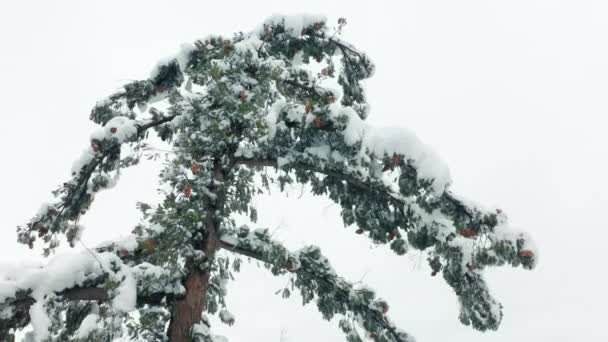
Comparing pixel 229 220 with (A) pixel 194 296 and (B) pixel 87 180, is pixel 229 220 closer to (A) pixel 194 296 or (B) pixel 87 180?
(A) pixel 194 296

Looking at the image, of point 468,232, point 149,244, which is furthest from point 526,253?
point 149,244

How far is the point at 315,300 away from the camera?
288 inches

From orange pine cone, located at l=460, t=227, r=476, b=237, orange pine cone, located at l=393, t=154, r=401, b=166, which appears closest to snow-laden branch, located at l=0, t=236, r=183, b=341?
orange pine cone, located at l=393, t=154, r=401, b=166

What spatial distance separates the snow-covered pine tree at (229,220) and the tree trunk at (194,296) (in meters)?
0.02

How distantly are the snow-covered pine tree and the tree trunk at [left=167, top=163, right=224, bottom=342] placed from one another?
2 cm

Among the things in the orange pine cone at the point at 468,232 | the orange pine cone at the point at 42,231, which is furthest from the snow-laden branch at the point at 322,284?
the orange pine cone at the point at 42,231

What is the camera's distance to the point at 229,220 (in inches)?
285

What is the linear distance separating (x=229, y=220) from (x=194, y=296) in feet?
4.36

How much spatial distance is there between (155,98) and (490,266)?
7277 millimetres

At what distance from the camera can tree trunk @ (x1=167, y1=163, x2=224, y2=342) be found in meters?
6.21

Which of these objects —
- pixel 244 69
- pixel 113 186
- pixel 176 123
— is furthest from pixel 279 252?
pixel 113 186

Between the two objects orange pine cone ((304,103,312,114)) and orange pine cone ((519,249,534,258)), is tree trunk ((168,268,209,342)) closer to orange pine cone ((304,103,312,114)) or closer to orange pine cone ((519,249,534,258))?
orange pine cone ((304,103,312,114))

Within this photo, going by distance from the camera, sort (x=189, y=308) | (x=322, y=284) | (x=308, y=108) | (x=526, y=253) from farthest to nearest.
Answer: (x=322, y=284), (x=308, y=108), (x=189, y=308), (x=526, y=253)

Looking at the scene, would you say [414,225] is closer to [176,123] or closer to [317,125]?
[317,125]
